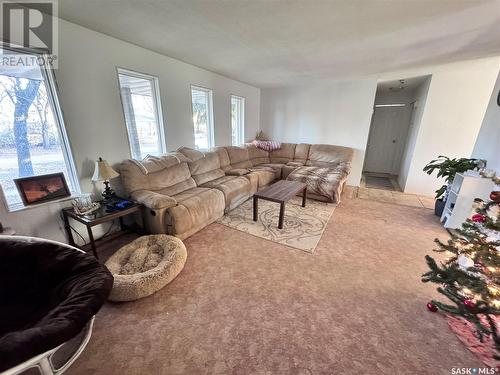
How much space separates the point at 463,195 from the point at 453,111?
80.7 inches

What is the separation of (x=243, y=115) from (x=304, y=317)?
459 cm

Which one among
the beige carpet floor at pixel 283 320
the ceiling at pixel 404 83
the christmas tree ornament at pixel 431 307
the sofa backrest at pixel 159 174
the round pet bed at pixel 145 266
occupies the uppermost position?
the ceiling at pixel 404 83

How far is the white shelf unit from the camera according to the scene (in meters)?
2.47

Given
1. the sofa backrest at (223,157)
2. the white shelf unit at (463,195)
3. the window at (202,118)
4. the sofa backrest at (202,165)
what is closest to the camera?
the white shelf unit at (463,195)

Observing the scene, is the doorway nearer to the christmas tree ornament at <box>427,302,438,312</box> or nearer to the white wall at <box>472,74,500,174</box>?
the white wall at <box>472,74,500,174</box>

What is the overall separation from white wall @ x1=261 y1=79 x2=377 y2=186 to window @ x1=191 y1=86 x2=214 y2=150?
2.12 meters

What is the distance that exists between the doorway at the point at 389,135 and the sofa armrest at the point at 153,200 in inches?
176

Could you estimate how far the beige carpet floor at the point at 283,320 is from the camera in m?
1.23

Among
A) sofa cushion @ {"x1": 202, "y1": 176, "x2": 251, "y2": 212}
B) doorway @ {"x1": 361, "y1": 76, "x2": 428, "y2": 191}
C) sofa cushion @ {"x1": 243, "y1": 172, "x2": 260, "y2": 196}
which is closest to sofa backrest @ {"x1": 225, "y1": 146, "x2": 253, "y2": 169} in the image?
sofa cushion @ {"x1": 243, "y1": 172, "x2": 260, "y2": 196}

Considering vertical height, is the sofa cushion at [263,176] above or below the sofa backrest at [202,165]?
below

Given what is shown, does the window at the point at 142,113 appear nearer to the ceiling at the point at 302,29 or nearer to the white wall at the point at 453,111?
the ceiling at the point at 302,29

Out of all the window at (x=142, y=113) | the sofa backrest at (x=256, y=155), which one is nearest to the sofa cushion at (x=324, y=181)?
the sofa backrest at (x=256, y=155)

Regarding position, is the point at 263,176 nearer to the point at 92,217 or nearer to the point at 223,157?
the point at 223,157

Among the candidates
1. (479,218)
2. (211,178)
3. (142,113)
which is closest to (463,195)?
(479,218)
